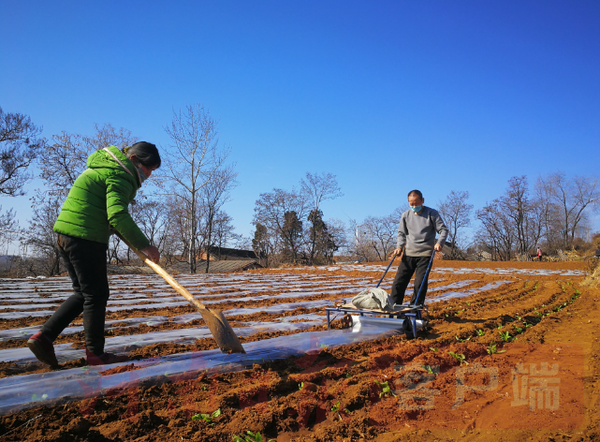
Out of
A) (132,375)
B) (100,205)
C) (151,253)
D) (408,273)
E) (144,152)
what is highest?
(144,152)

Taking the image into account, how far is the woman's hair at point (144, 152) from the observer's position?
9.25 feet

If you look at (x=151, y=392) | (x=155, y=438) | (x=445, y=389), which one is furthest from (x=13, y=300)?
(x=445, y=389)

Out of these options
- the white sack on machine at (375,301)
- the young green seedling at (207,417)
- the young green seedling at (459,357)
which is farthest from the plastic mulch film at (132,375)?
the young green seedling at (459,357)

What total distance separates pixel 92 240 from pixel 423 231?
12.8 ft

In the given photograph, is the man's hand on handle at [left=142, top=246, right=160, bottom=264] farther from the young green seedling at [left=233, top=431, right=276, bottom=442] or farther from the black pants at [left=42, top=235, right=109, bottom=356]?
the young green seedling at [left=233, top=431, right=276, bottom=442]

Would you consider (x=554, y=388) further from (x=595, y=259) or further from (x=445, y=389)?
(x=595, y=259)

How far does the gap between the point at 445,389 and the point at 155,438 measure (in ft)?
5.81

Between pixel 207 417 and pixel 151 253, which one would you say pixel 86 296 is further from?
pixel 207 417

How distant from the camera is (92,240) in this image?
2.55 meters

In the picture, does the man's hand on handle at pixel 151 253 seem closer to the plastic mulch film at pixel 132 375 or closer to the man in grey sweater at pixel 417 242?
the plastic mulch film at pixel 132 375

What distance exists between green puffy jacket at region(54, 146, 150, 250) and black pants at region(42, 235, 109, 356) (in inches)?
3.2

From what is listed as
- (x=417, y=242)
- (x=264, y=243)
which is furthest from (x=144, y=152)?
(x=264, y=243)

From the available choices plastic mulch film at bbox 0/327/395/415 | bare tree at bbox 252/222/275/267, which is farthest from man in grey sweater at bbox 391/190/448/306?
bare tree at bbox 252/222/275/267

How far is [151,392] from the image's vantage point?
2170 millimetres
